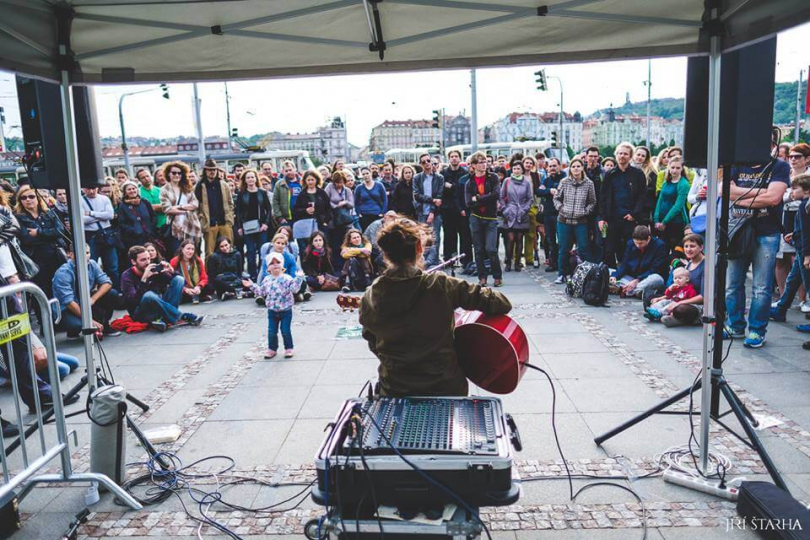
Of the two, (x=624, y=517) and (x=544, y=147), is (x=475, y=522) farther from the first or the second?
Answer: (x=544, y=147)

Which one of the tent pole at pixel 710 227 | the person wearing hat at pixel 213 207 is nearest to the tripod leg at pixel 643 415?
the tent pole at pixel 710 227

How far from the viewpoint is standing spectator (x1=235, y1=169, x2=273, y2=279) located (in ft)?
32.7

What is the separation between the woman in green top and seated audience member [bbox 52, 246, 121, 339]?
25.1 feet

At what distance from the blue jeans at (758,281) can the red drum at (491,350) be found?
3.91m

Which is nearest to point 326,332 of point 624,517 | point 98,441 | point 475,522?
point 98,441

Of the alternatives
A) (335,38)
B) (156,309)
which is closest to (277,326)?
(156,309)

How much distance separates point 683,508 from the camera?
10.4ft

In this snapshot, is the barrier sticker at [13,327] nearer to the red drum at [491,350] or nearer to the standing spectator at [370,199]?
the red drum at [491,350]

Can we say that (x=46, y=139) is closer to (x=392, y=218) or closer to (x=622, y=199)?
(x=392, y=218)

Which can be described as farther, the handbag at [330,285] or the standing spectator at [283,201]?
the standing spectator at [283,201]

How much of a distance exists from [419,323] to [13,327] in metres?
2.19

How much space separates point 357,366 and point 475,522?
3579 millimetres

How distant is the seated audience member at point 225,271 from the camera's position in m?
9.30

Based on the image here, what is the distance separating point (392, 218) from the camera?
5949mm
